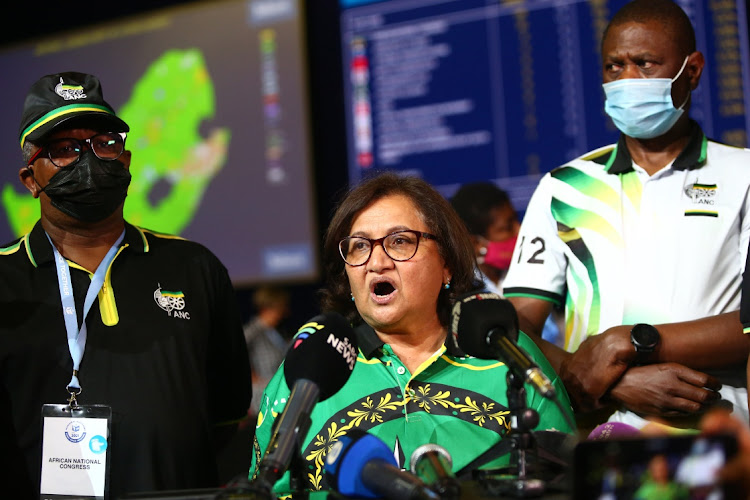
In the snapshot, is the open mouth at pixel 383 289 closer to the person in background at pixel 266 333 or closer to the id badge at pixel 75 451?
the id badge at pixel 75 451

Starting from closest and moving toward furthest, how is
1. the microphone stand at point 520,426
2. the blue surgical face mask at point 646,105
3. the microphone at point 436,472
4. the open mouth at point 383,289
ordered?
the microphone at point 436,472 < the microphone stand at point 520,426 < the open mouth at point 383,289 < the blue surgical face mask at point 646,105

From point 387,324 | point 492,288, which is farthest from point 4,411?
point 492,288

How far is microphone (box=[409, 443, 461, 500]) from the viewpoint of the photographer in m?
1.35

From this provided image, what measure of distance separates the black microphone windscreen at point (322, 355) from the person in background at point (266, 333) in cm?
485

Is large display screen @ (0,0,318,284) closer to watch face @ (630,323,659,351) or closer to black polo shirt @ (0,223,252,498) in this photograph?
black polo shirt @ (0,223,252,498)

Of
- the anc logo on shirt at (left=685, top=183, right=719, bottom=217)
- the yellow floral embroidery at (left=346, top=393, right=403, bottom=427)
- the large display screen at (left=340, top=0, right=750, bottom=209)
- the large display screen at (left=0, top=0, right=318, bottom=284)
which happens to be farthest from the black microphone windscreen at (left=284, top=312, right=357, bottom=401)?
the large display screen at (left=0, top=0, right=318, bottom=284)

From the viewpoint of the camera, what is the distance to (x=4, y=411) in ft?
6.96

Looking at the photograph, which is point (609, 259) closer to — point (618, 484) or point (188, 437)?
point (188, 437)

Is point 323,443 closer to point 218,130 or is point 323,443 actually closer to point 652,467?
point 652,467

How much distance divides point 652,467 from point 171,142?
6.03 metres

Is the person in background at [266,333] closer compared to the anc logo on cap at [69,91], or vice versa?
the anc logo on cap at [69,91]

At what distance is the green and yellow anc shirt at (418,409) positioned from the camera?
202cm

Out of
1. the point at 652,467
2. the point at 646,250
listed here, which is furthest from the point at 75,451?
the point at 646,250

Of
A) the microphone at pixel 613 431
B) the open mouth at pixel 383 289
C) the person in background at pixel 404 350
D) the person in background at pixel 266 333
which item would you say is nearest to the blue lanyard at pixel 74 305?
the person in background at pixel 404 350
